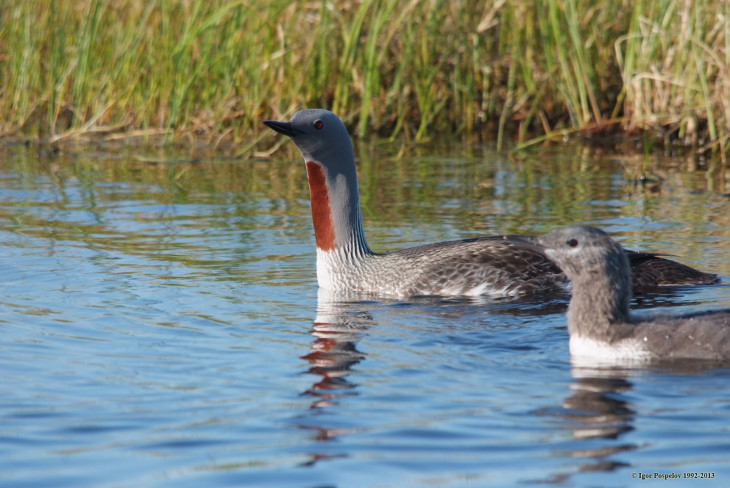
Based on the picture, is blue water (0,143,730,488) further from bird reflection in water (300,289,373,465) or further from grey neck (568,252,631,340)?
grey neck (568,252,631,340)

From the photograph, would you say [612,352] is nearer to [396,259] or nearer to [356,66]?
[396,259]

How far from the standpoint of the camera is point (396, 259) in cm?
776

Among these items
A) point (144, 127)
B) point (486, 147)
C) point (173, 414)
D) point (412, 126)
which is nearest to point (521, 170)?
point (486, 147)

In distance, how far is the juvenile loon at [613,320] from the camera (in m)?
5.64

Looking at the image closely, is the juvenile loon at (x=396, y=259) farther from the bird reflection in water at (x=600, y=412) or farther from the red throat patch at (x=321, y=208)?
the bird reflection in water at (x=600, y=412)

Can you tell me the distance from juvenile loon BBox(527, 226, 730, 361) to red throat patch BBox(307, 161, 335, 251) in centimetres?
226

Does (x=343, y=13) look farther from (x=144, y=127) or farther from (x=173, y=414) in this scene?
(x=173, y=414)

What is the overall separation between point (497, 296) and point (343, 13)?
7124mm

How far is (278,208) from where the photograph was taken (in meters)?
10.5

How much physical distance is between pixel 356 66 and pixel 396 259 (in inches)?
253

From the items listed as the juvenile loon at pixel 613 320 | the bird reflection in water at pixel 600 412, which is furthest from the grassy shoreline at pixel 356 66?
the bird reflection in water at pixel 600 412

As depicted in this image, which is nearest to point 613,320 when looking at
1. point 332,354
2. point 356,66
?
point 332,354

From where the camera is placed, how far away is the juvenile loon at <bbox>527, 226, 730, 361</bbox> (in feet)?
18.5

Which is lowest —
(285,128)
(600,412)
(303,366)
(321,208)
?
(600,412)
